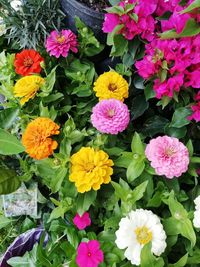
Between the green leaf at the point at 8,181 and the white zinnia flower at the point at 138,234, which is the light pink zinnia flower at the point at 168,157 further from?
the green leaf at the point at 8,181

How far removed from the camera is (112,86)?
1280 mm

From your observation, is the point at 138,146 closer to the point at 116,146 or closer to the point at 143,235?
the point at 116,146

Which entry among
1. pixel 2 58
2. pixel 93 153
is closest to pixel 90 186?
pixel 93 153

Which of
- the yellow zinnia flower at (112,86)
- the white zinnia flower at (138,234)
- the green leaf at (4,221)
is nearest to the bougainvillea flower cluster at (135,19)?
the yellow zinnia flower at (112,86)

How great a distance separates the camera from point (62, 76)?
1.46 m

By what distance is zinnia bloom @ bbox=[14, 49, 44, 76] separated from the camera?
1.36 metres

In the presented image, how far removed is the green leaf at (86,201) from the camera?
1.18 m

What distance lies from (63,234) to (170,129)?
16.2 inches

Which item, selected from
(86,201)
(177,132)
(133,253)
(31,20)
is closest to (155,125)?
(177,132)

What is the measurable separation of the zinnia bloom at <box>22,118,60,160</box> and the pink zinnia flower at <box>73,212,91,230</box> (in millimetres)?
183

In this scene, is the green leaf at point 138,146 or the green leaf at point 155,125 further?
the green leaf at point 155,125

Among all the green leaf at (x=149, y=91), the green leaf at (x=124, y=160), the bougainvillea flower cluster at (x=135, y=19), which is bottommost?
the green leaf at (x=124, y=160)

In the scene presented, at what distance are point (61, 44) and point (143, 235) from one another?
2.03ft

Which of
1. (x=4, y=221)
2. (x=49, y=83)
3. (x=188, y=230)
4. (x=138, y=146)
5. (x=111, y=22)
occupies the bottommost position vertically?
(x=4, y=221)
